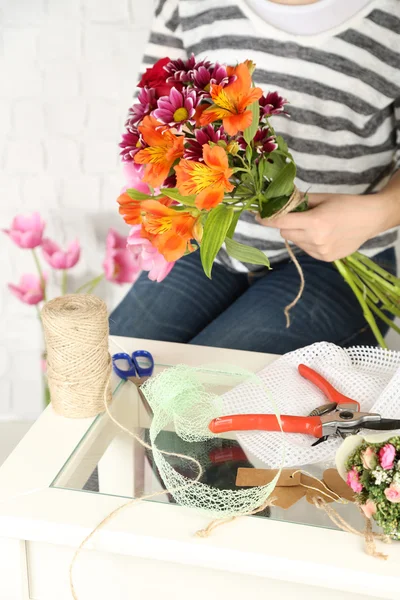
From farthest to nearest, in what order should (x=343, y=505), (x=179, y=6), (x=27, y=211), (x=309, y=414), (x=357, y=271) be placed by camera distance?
(x=27, y=211)
(x=179, y=6)
(x=357, y=271)
(x=309, y=414)
(x=343, y=505)

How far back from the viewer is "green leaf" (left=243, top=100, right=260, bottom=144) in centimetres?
62

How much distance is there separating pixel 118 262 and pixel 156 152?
885 millimetres

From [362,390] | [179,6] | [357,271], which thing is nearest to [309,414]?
[362,390]

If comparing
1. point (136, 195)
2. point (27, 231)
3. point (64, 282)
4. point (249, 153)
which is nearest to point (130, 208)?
point (136, 195)

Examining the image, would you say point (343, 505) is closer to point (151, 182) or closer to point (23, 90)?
point (151, 182)

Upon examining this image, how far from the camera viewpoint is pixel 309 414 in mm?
683

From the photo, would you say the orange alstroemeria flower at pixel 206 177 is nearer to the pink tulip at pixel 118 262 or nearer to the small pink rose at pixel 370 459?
the small pink rose at pixel 370 459

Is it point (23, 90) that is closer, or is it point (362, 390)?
point (362, 390)

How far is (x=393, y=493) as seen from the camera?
0.50 metres

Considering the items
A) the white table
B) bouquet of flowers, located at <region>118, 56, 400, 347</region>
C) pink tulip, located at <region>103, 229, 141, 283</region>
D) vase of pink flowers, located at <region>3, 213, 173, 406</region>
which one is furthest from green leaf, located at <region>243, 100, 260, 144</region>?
pink tulip, located at <region>103, 229, 141, 283</region>

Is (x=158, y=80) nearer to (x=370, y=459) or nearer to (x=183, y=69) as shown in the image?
(x=183, y=69)

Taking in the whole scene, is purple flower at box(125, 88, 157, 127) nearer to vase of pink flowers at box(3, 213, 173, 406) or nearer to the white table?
the white table

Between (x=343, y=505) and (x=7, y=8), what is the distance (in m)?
1.22

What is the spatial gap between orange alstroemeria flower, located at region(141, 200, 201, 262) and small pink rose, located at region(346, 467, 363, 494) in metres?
0.22
